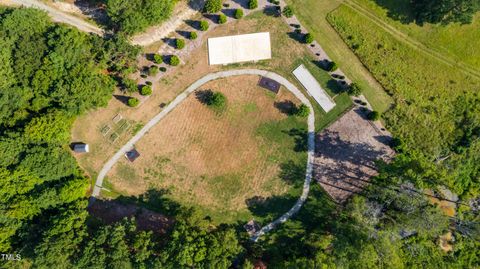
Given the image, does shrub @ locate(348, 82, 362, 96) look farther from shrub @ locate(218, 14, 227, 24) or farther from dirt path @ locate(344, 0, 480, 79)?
shrub @ locate(218, 14, 227, 24)

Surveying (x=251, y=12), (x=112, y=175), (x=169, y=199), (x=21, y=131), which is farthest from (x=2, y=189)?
(x=251, y=12)

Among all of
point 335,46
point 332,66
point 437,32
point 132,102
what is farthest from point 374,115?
point 132,102

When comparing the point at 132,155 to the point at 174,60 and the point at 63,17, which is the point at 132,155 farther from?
the point at 63,17

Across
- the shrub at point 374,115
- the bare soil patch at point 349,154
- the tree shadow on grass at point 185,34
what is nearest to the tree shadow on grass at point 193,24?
the tree shadow on grass at point 185,34

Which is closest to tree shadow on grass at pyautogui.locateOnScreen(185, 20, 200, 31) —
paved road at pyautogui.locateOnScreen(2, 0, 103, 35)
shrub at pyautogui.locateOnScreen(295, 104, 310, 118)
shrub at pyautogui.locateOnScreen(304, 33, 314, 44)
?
paved road at pyautogui.locateOnScreen(2, 0, 103, 35)

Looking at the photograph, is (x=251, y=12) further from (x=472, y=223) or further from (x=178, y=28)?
(x=472, y=223)

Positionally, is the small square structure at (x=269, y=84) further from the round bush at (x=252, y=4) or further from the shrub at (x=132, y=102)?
the shrub at (x=132, y=102)
